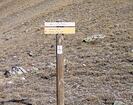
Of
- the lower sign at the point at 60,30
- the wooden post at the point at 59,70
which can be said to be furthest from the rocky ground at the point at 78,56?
the lower sign at the point at 60,30

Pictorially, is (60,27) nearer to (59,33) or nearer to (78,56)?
(59,33)

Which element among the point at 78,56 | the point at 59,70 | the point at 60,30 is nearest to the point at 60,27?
the point at 60,30

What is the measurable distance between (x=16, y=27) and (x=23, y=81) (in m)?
10.1

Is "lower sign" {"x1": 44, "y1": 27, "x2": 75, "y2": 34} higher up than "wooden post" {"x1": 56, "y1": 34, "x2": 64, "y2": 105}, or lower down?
higher up

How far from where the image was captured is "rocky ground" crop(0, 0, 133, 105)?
32.1 ft

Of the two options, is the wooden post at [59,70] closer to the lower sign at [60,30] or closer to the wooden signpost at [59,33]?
the wooden signpost at [59,33]

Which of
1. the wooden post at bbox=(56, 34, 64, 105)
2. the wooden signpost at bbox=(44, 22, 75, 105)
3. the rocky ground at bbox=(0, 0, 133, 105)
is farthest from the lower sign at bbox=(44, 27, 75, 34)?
the rocky ground at bbox=(0, 0, 133, 105)

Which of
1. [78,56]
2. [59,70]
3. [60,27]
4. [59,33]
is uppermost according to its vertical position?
[60,27]

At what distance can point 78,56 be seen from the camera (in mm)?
13352

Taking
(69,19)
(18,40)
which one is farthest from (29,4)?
(18,40)

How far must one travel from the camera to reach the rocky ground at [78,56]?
9.79m

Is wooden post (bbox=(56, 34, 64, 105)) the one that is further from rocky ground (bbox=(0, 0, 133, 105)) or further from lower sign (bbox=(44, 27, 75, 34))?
rocky ground (bbox=(0, 0, 133, 105))

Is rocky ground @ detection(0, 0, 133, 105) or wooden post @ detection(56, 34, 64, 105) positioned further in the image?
rocky ground @ detection(0, 0, 133, 105)

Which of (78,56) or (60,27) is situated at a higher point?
(60,27)
